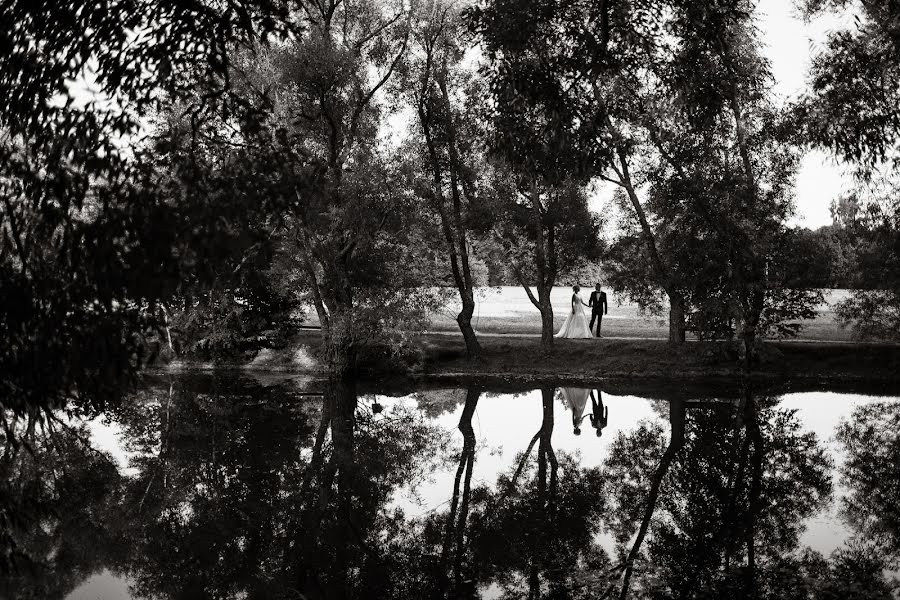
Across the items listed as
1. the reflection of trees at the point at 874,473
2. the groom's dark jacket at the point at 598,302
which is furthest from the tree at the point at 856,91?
the groom's dark jacket at the point at 598,302

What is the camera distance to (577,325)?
31.5m

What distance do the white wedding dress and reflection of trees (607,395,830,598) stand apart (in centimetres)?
1211

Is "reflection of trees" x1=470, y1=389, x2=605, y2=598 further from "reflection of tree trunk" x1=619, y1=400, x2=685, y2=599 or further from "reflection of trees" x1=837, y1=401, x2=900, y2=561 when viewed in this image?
"reflection of trees" x1=837, y1=401, x2=900, y2=561

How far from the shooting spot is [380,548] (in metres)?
9.87

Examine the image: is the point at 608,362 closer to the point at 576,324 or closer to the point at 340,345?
the point at 576,324

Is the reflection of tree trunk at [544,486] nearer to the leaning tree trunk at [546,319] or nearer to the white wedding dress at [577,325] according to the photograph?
the leaning tree trunk at [546,319]

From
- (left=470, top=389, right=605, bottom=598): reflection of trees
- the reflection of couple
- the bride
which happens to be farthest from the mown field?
(left=470, top=389, right=605, bottom=598): reflection of trees

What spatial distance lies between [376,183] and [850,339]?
16.4 metres

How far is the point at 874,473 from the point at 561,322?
25.2 meters

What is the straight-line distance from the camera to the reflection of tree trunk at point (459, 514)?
28.9 feet

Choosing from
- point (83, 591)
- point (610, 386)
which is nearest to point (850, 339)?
point (610, 386)

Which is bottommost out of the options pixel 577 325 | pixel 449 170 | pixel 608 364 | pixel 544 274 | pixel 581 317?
pixel 608 364

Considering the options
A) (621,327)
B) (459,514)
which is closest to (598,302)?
(621,327)

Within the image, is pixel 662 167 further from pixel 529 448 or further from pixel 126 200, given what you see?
pixel 126 200
